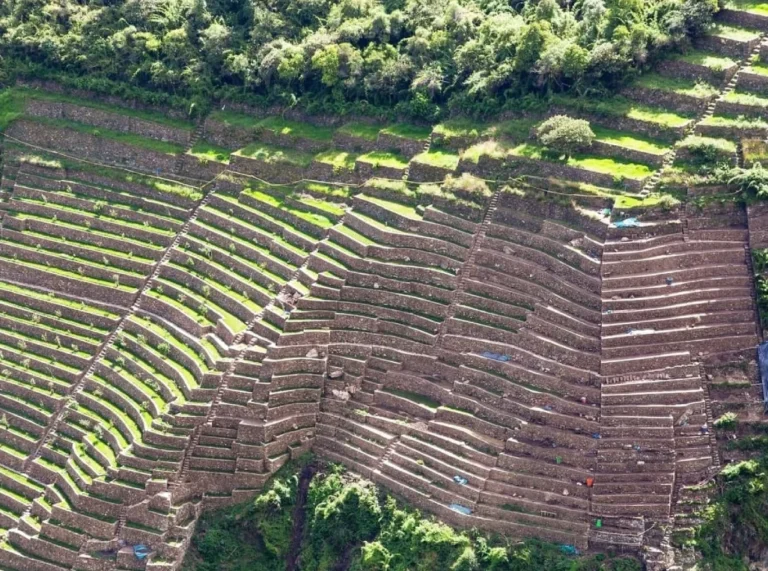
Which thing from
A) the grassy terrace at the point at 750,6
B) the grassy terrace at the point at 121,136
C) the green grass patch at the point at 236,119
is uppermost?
the grassy terrace at the point at 750,6

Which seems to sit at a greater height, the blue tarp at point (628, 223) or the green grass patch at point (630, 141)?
the green grass patch at point (630, 141)

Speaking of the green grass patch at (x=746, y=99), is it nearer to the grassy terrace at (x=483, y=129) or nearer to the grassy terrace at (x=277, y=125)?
the grassy terrace at (x=483, y=129)

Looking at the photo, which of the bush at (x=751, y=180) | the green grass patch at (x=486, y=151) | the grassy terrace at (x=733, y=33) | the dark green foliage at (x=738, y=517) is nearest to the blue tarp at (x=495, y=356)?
the green grass patch at (x=486, y=151)

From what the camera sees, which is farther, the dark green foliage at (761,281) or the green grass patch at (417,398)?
the green grass patch at (417,398)

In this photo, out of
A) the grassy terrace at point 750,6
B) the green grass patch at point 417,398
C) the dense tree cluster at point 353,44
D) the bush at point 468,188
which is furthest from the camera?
the dense tree cluster at point 353,44

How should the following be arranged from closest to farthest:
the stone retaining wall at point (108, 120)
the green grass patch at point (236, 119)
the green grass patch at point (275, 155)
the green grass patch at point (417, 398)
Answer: the green grass patch at point (417, 398)
the green grass patch at point (275, 155)
the green grass patch at point (236, 119)
the stone retaining wall at point (108, 120)

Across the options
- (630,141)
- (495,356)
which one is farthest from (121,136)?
(630,141)

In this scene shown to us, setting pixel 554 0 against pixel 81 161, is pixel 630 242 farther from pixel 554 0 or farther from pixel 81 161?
pixel 81 161

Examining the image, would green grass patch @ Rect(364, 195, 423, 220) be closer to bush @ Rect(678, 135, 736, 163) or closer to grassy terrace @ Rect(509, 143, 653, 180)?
grassy terrace @ Rect(509, 143, 653, 180)
